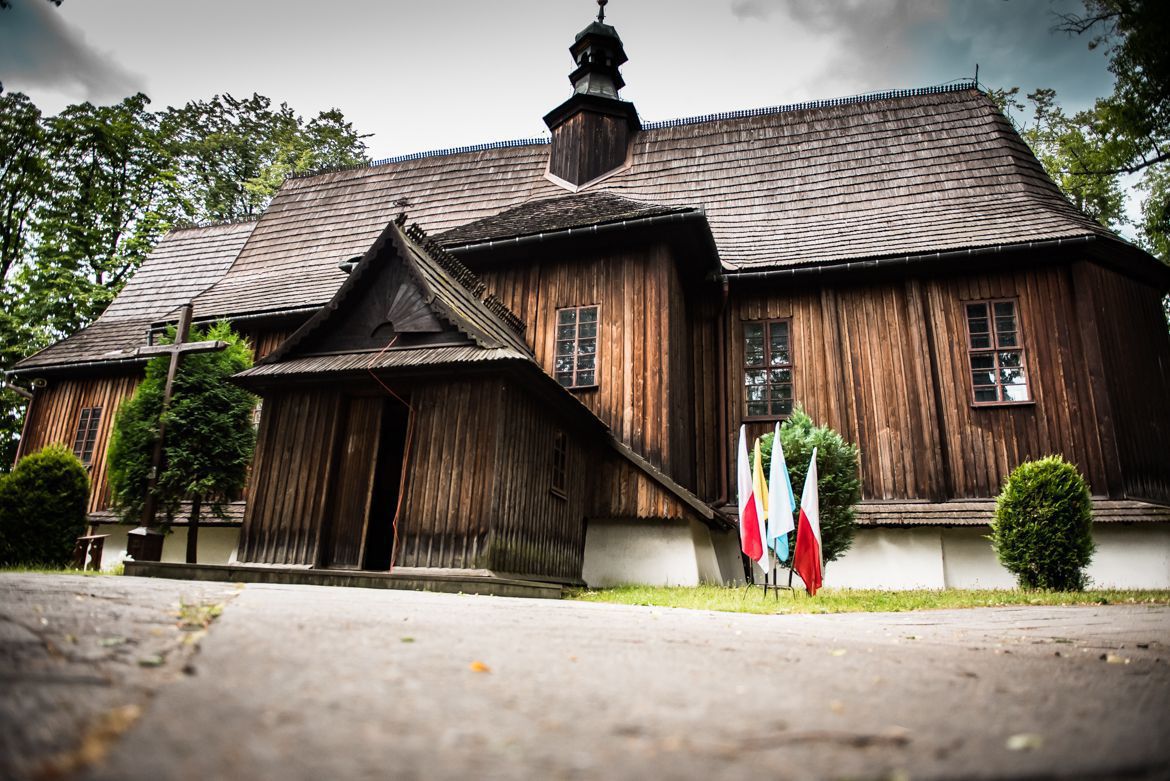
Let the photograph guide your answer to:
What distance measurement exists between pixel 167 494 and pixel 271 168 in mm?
21396

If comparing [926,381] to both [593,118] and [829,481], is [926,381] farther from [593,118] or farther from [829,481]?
[593,118]

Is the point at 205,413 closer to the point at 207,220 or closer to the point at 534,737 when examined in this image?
the point at 534,737

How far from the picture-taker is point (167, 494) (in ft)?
38.0

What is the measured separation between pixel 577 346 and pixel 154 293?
13.6 m

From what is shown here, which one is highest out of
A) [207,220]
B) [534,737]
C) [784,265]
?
[207,220]

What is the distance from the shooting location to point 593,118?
17297mm

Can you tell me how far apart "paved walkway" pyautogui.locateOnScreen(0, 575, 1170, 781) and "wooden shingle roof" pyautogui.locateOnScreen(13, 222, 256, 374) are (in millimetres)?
15979

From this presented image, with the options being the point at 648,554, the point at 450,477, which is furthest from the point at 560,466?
the point at 450,477

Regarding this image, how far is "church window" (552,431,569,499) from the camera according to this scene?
419 inches

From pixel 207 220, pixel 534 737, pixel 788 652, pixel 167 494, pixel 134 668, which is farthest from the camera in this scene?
pixel 207 220

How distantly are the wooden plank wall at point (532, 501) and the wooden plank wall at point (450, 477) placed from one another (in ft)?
0.53

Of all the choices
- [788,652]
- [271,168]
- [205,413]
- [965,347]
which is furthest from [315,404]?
[271,168]

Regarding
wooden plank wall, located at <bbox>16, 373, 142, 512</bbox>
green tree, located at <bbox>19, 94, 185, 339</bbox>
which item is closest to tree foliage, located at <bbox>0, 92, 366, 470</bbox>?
green tree, located at <bbox>19, 94, 185, 339</bbox>

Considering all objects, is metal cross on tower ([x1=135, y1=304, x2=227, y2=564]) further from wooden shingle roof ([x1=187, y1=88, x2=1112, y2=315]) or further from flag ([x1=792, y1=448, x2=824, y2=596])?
flag ([x1=792, y1=448, x2=824, y2=596])
